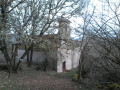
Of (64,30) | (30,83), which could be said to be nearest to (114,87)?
(30,83)

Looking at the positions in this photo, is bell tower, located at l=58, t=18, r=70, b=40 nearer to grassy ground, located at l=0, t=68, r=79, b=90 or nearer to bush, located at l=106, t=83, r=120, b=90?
grassy ground, located at l=0, t=68, r=79, b=90

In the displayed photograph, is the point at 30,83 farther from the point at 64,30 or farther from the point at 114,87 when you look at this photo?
the point at 64,30

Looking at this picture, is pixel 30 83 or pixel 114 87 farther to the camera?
pixel 30 83

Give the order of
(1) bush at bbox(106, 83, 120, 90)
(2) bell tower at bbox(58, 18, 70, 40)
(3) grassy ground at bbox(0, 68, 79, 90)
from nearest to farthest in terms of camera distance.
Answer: (3) grassy ground at bbox(0, 68, 79, 90)
(1) bush at bbox(106, 83, 120, 90)
(2) bell tower at bbox(58, 18, 70, 40)

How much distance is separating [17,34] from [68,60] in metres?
15.1

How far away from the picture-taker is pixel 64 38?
13320mm

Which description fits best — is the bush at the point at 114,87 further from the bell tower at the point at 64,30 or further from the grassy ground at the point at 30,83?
the bell tower at the point at 64,30

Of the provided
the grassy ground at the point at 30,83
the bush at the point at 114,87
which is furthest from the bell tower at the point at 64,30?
the bush at the point at 114,87

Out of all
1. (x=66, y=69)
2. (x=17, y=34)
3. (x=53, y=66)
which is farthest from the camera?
(x=66, y=69)

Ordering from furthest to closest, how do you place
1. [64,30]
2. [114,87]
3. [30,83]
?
[64,30] → [30,83] → [114,87]

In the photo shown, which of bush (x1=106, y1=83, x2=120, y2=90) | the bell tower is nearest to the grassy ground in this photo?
bush (x1=106, y1=83, x2=120, y2=90)

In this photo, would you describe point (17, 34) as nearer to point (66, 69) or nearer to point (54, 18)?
point (54, 18)

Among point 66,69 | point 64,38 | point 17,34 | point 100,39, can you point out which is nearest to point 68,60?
point 66,69

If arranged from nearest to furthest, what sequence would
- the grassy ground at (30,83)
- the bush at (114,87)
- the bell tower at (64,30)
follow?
the grassy ground at (30,83) < the bush at (114,87) < the bell tower at (64,30)
